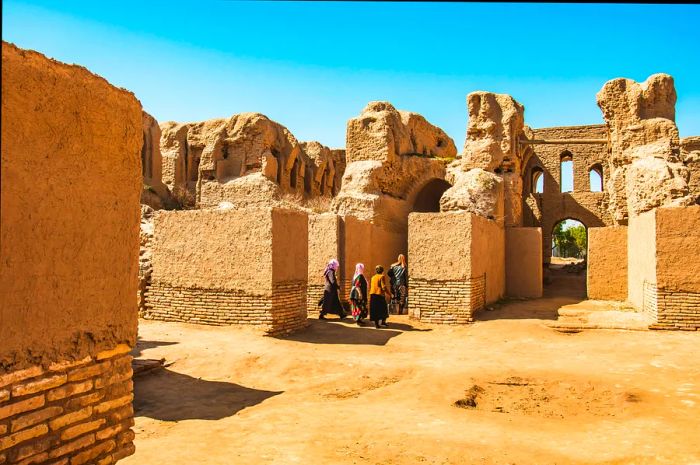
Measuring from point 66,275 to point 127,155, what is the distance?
1.04 meters

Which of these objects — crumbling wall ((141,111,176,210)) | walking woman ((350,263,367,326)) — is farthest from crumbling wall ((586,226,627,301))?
crumbling wall ((141,111,176,210))

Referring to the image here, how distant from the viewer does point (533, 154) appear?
23.5 meters

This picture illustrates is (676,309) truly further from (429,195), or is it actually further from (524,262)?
(429,195)

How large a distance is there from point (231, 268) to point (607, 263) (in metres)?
10.2

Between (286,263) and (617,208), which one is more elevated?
(617,208)

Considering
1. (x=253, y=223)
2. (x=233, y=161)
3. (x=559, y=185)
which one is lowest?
(x=253, y=223)

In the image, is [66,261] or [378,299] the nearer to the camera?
[66,261]

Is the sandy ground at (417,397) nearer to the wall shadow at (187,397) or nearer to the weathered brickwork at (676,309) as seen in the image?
the wall shadow at (187,397)

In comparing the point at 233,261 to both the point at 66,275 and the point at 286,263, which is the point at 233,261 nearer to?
the point at 286,263

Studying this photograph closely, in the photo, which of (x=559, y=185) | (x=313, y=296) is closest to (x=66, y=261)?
(x=313, y=296)

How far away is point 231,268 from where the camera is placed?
9406 mm

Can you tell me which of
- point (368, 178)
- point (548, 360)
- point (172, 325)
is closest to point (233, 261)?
point (172, 325)

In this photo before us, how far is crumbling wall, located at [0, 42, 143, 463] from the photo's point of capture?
3197 millimetres

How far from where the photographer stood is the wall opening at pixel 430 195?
18188 millimetres
